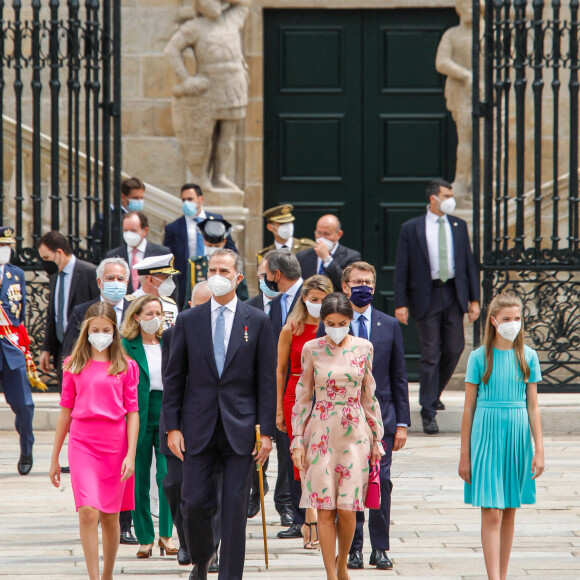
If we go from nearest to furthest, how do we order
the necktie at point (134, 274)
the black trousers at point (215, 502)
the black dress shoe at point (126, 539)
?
the black trousers at point (215, 502)
the black dress shoe at point (126, 539)
the necktie at point (134, 274)

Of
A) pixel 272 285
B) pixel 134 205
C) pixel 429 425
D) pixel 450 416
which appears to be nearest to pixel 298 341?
pixel 272 285

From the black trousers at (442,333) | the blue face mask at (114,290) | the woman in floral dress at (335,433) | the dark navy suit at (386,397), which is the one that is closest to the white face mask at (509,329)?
the woman in floral dress at (335,433)

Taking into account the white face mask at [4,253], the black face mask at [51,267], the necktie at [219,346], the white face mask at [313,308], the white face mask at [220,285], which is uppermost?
the white face mask at [4,253]

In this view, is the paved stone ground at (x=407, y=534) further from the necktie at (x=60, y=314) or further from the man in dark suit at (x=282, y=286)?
the necktie at (x=60, y=314)

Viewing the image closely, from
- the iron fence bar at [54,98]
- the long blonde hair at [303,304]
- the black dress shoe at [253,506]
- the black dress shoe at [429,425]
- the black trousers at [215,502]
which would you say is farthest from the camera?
the iron fence bar at [54,98]

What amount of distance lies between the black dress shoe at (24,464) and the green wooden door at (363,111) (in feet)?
22.3

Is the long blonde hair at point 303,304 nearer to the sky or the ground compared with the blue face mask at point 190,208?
nearer to the ground

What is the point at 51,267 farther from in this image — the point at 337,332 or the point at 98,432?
the point at 337,332

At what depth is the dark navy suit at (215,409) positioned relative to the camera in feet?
21.3

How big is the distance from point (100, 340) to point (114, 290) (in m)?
1.56

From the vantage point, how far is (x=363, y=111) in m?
15.9

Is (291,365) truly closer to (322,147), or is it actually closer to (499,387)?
(499,387)

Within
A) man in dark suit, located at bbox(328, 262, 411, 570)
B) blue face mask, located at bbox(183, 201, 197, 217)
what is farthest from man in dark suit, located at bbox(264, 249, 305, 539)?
blue face mask, located at bbox(183, 201, 197, 217)

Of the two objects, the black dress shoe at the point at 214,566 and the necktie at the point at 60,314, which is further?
the necktie at the point at 60,314
